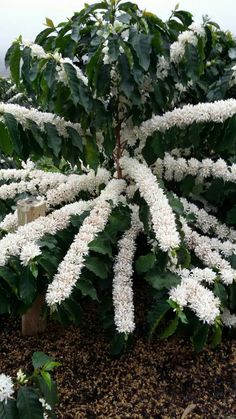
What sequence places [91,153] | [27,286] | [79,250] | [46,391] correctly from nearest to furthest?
[46,391] → [27,286] → [79,250] → [91,153]

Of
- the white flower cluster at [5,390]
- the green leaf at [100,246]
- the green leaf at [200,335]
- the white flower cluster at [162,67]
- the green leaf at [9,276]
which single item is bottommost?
the green leaf at [200,335]

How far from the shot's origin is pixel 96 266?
1712 mm

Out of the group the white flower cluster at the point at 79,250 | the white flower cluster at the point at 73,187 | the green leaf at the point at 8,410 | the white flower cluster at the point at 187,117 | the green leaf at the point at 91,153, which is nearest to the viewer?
the green leaf at the point at 8,410

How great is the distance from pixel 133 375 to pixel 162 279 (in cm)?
51

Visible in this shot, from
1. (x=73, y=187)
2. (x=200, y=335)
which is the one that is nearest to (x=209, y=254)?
(x=200, y=335)

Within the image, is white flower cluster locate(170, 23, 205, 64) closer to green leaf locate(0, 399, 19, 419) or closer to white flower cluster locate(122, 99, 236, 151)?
white flower cluster locate(122, 99, 236, 151)

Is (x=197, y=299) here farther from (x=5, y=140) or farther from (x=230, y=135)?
(x=5, y=140)

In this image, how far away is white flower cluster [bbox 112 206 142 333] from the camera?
179 centimetres

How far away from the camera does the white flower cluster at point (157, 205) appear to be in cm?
163

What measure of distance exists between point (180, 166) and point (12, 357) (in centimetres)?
115

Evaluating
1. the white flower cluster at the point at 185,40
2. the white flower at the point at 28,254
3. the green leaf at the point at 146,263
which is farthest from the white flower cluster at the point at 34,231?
the white flower cluster at the point at 185,40

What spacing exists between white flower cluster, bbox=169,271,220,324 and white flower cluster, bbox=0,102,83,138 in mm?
841

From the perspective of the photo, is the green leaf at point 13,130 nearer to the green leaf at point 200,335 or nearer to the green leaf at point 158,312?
the green leaf at point 158,312

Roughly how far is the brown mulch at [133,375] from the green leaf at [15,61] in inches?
46.2
